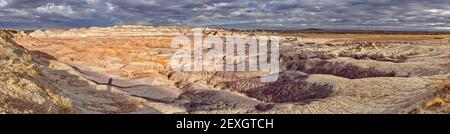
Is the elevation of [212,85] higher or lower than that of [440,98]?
lower

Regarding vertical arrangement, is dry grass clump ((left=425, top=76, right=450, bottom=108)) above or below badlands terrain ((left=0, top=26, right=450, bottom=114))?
above

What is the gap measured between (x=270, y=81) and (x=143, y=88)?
274 inches

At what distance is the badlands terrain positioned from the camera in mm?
14459

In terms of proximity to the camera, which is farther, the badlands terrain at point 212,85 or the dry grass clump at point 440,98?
the badlands terrain at point 212,85

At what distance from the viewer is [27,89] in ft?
44.3

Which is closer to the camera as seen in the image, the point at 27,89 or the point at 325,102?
the point at 27,89

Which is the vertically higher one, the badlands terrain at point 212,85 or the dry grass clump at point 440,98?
the dry grass clump at point 440,98

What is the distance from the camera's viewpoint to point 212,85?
31.6 metres

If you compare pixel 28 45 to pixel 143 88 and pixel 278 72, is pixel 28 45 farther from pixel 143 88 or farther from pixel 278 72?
pixel 278 72

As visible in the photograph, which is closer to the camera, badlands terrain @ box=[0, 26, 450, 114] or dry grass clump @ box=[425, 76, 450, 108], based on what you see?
dry grass clump @ box=[425, 76, 450, 108]

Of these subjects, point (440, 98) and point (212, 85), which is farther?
point (212, 85)

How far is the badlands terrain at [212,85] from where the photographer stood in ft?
47.4

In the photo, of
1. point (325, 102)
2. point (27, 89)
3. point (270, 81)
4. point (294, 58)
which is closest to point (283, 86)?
point (270, 81)
